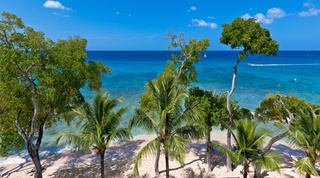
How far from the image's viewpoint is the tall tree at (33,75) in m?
8.64

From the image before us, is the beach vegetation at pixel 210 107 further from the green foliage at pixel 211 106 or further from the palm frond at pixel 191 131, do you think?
the palm frond at pixel 191 131

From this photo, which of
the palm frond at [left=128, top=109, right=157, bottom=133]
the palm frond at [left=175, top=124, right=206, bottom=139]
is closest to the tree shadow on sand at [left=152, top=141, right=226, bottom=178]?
the palm frond at [left=175, top=124, right=206, bottom=139]

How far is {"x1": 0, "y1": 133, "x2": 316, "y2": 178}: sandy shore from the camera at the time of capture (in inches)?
506

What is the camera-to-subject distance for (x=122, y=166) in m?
14.1

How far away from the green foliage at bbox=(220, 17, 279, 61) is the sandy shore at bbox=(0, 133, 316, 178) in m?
7.02

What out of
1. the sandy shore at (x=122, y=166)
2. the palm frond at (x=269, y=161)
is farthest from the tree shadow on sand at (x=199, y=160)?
the palm frond at (x=269, y=161)

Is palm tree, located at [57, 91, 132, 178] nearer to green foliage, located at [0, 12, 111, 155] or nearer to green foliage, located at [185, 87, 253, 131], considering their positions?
green foliage, located at [0, 12, 111, 155]

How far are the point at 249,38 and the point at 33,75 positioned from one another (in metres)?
10.7

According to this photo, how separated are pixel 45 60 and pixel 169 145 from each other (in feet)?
21.3

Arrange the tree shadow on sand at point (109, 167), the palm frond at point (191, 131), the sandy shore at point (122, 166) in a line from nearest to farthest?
the palm frond at point (191, 131)
the sandy shore at point (122, 166)
the tree shadow on sand at point (109, 167)

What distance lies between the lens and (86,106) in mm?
9602

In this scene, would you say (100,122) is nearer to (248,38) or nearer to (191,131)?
(191,131)

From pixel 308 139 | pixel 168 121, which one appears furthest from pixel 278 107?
pixel 168 121

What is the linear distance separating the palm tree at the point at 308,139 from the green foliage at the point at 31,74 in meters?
10.0
